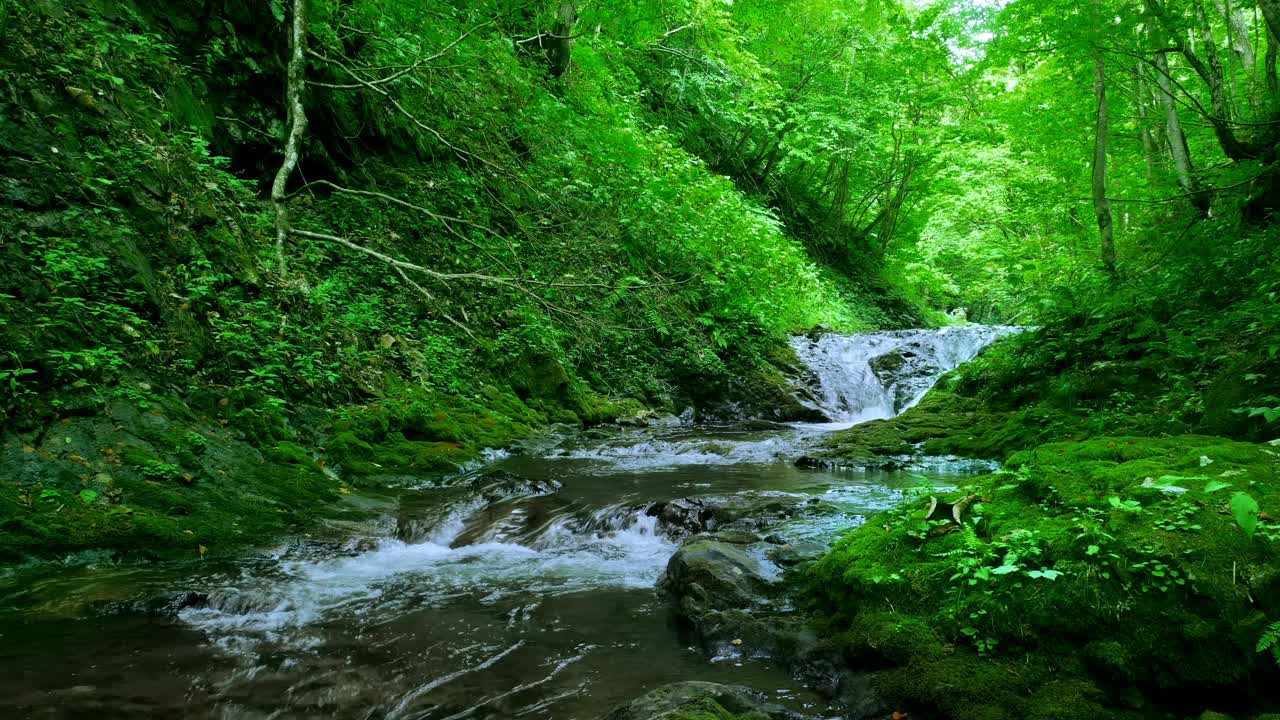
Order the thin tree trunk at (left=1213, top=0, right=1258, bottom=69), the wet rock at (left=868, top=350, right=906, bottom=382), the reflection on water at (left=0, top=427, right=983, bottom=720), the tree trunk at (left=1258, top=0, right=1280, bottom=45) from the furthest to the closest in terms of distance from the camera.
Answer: the wet rock at (left=868, top=350, right=906, bottom=382) → the thin tree trunk at (left=1213, top=0, right=1258, bottom=69) → the tree trunk at (left=1258, top=0, right=1280, bottom=45) → the reflection on water at (left=0, top=427, right=983, bottom=720)

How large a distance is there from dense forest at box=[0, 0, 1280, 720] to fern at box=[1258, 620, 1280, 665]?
0.04 meters

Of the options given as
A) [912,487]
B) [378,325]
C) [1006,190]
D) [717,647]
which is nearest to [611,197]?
[378,325]

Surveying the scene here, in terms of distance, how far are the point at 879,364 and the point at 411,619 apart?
13995mm

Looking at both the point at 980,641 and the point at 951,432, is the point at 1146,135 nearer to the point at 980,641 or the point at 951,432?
the point at 951,432

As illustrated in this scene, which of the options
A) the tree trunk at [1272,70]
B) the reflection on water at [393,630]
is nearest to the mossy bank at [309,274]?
the reflection on water at [393,630]

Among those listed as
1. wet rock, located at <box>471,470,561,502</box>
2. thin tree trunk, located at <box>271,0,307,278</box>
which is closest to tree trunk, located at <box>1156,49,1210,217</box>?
wet rock, located at <box>471,470,561,502</box>

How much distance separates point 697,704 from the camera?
2691 mm

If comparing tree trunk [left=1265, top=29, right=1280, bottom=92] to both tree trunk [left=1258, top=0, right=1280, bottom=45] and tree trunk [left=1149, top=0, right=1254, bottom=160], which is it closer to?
tree trunk [left=1149, top=0, right=1254, bottom=160]

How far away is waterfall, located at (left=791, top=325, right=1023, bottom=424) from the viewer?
15.0m

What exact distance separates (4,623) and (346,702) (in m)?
1.96

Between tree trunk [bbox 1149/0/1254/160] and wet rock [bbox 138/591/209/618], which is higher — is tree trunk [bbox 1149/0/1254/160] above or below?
above

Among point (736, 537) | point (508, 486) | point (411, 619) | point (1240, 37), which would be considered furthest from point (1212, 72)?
point (411, 619)

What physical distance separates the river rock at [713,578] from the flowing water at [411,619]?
0.17 metres

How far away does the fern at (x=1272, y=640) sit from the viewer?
7.31ft
